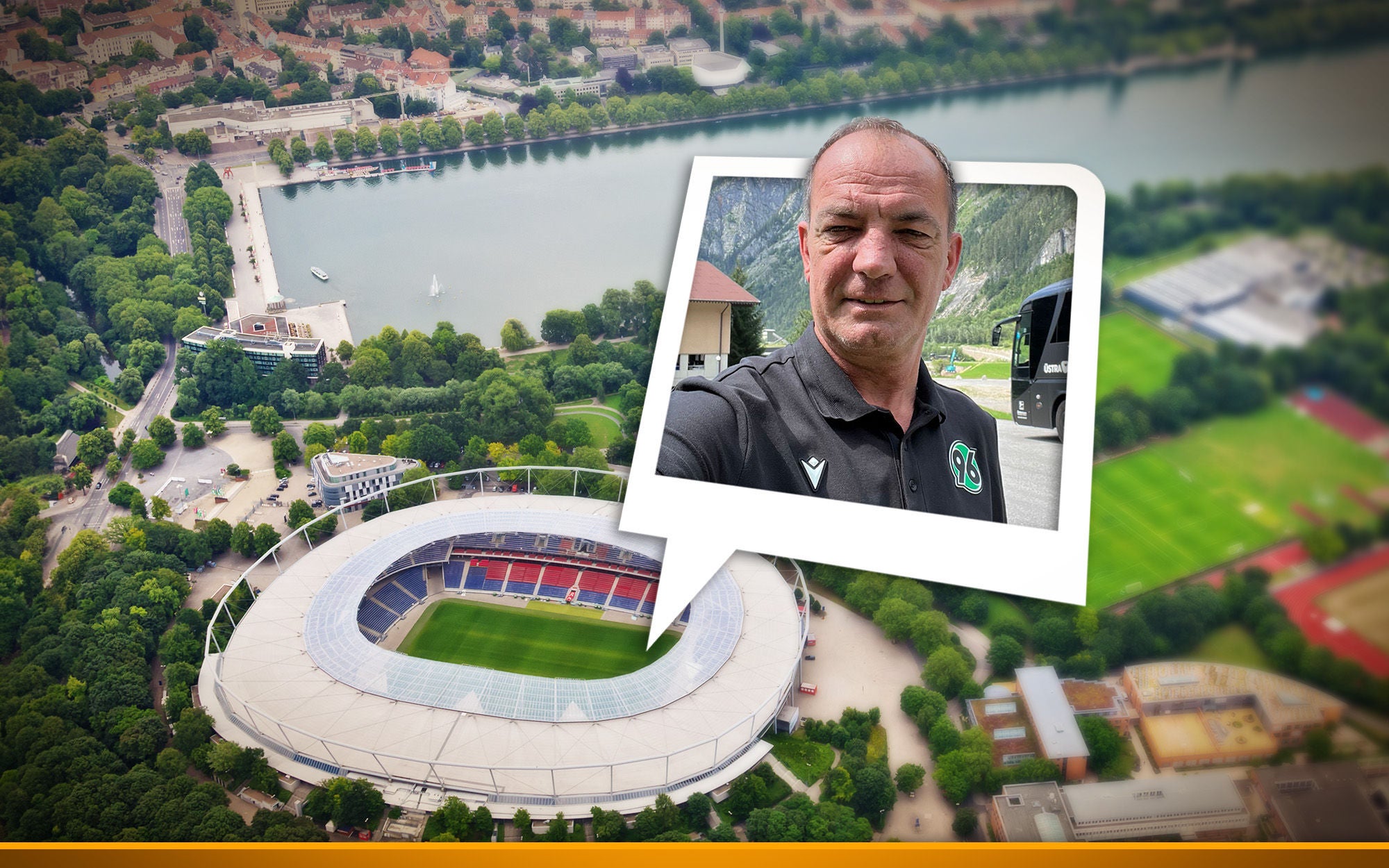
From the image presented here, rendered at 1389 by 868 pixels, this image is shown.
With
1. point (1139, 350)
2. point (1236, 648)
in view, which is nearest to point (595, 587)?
point (1236, 648)

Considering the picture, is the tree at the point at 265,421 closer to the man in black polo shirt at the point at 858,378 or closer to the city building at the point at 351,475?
the city building at the point at 351,475

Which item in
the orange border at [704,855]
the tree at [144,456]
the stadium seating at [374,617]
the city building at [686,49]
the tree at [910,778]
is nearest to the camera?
the orange border at [704,855]

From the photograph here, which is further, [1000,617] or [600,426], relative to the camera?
[600,426]

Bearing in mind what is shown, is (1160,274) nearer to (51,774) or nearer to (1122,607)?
(1122,607)

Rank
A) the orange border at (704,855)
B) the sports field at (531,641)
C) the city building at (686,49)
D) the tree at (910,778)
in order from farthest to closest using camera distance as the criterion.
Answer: the city building at (686,49)
the sports field at (531,641)
the tree at (910,778)
the orange border at (704,855)

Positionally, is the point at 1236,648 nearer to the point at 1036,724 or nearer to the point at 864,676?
the point at 1036,724

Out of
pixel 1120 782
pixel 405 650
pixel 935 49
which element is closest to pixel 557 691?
pixel 405 650

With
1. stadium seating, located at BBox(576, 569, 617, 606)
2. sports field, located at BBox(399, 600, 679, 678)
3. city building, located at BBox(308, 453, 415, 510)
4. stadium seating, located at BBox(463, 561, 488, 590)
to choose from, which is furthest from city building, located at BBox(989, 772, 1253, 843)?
city building, located at BBox(308, 453, 415, 510)

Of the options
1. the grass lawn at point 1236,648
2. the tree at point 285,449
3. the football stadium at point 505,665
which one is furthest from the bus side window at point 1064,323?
the tree at point 285,449
